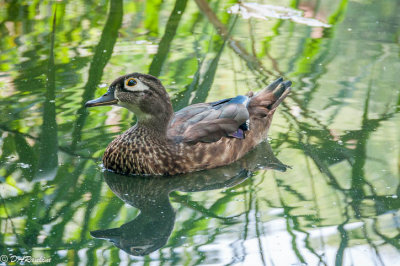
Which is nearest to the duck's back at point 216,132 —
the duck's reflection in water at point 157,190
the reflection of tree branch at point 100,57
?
the duck's reflection in water at point 157,190

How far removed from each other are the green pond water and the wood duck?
0.50 ft

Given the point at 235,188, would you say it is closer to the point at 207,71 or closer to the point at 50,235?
Result: the point at 50,235

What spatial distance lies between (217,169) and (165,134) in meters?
0.63

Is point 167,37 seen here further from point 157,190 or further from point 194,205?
point 194,205

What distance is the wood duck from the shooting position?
7465 millimetres

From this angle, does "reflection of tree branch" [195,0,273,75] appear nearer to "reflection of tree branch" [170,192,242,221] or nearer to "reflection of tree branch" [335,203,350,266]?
"reflection of tree branch" [170,192,242,221]

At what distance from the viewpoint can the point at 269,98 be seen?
27.9 feet

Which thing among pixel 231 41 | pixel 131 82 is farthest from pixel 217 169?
pixel 231 41

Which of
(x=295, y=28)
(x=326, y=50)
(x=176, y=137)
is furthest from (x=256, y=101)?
(x=295, y=28)

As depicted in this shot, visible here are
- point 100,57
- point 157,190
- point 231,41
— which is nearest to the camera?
point 157,190

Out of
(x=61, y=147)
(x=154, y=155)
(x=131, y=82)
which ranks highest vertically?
(x=131, y=82)

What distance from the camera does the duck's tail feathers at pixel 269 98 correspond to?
834 centimetres

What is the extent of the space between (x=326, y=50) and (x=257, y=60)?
1.04m

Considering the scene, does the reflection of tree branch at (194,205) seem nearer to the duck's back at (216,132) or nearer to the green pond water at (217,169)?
the green pond water at (217,169)
